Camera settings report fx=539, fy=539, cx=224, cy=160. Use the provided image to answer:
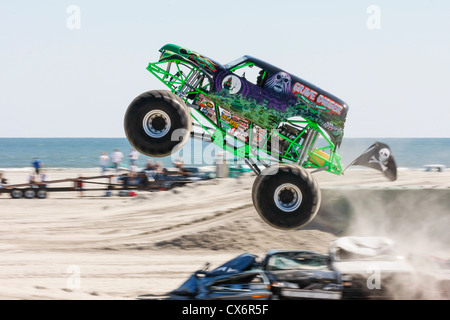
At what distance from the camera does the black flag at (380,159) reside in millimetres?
9352

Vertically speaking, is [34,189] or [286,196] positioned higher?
[286,196]

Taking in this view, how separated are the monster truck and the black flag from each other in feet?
1.56

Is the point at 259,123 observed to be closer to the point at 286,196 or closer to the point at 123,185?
the point at 286,196

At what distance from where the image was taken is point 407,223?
13.4 m

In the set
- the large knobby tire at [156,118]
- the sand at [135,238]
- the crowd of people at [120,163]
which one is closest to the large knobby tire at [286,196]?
the large knobby tire at [156,118]

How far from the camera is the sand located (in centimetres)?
1137

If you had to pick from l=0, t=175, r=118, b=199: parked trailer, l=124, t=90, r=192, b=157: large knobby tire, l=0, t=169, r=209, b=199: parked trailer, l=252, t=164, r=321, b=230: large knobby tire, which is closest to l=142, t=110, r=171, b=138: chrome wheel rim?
l=124, t=90, r=192, b=157: large knobby tire

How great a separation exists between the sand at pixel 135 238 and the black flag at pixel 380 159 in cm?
448

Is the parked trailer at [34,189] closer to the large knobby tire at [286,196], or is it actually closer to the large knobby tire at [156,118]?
the large knobby tire at [156,118]

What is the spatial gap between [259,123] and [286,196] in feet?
4.37

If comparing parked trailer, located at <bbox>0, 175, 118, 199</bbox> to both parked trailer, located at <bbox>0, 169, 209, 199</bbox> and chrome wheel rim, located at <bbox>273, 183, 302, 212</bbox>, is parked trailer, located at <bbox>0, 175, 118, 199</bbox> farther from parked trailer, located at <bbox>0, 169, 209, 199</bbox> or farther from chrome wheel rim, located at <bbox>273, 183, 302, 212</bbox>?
chrome wheel rim, located at <bbox>273, 183, 302, 212</bbox>

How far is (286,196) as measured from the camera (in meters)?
8.66

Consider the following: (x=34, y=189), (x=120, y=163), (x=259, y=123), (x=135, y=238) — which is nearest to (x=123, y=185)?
(x=120, y=163)

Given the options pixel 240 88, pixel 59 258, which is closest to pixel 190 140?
pixel 240 88
